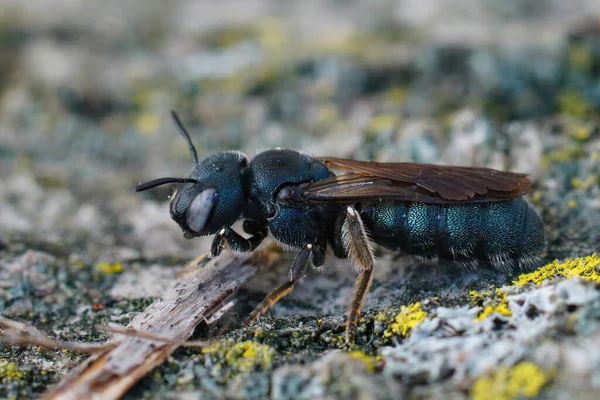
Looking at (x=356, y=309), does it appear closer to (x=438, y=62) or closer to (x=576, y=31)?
(x=438, y=62)

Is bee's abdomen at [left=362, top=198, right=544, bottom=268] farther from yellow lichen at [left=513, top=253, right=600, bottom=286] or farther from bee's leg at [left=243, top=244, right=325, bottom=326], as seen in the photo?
bee's leg at [left=243, top=244, right=325, bottom=326]

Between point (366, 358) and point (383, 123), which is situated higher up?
point (383, 123)

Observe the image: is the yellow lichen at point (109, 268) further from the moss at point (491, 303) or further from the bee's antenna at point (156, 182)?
the moss at point (491, 303)

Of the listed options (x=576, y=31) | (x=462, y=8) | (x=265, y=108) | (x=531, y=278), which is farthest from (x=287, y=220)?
(x=462, y=8)

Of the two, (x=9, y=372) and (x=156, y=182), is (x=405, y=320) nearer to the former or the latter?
(x=156, y=182)

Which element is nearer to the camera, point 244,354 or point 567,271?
point 244,354

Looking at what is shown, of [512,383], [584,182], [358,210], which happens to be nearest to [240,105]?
[358,210]
